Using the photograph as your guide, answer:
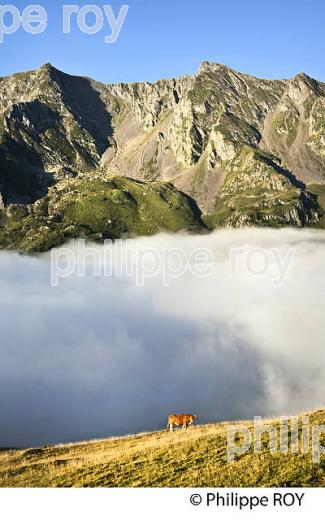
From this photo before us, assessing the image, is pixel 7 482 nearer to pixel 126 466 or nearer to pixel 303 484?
pixel 126 466

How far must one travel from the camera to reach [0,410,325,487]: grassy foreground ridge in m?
40.3

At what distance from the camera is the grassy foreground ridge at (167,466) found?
40.3 metres

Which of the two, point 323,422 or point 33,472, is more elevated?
point 323,422

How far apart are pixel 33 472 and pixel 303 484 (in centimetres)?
3151

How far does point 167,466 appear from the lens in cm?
4744

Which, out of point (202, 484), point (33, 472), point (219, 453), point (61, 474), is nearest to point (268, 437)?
point (219, 453)

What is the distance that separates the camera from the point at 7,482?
54.0m

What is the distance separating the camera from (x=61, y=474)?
52.1 metres
